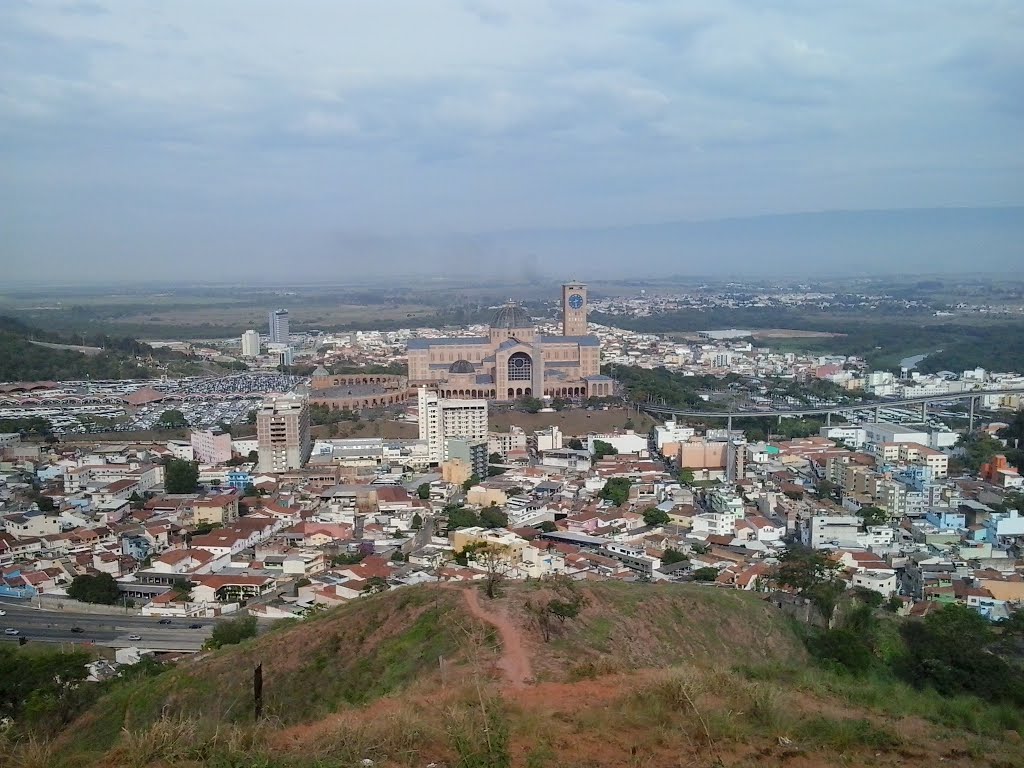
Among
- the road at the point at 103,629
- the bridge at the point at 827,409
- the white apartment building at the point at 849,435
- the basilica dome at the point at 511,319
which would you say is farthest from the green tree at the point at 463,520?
the basilica dome at the point at 511,319

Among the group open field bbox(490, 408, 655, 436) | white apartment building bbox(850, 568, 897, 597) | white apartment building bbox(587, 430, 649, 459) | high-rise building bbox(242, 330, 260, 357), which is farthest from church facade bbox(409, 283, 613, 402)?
white apartment building bbox(850, 568, 897, 597)

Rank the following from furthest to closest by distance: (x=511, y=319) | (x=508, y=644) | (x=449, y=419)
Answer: (x=511, y=319) → (x=449, y=419) → (x=508, y=644)

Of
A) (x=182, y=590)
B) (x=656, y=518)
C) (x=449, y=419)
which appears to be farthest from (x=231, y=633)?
(x=449, y=419)

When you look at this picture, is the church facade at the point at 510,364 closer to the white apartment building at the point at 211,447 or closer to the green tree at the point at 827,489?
the white apartment building at the point at 211,447

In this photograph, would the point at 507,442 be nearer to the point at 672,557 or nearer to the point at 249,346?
the point at 672,557

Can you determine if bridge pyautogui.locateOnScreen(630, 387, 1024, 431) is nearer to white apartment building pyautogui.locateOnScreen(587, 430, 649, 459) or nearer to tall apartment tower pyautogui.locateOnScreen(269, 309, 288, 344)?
white apartment building pyautogui.locateOnScreen(587, 430, 649, 459)
